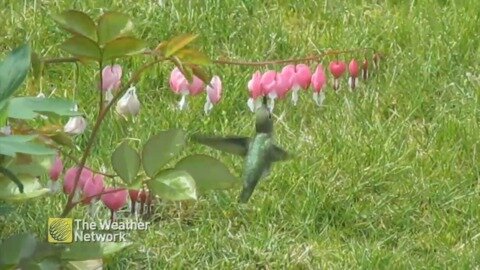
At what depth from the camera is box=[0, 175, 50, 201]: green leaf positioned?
6.01 ft

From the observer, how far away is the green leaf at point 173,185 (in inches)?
68.2

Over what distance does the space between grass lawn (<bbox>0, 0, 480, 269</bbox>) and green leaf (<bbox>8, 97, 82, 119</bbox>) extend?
1.29 metres

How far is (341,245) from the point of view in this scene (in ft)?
10.1

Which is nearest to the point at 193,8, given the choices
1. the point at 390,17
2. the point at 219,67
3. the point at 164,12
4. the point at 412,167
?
the point at 164,12

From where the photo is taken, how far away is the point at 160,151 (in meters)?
1.81

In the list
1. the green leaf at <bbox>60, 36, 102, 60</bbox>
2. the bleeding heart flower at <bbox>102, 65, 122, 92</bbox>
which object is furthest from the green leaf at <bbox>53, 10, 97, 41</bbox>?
the bleeding heart flower at <bbox>102, 65, 122, 92</bbox>

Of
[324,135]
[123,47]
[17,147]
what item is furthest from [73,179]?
[324,135]

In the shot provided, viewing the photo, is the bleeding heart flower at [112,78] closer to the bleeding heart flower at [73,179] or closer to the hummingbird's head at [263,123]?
the bleeding heart flower at [73,179]

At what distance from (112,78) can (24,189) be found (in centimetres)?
33

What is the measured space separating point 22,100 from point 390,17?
282 centimetres

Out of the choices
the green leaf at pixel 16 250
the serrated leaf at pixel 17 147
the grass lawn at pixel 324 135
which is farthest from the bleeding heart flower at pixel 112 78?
the grass lawn at pixel 324 135

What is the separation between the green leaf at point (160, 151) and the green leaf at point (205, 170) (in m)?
0.03

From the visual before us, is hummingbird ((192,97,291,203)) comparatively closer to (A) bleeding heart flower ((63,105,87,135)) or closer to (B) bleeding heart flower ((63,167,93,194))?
(B) bleeding heart flower ((63,167,93,194))

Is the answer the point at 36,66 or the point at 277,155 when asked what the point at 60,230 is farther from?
the point at 277,155
